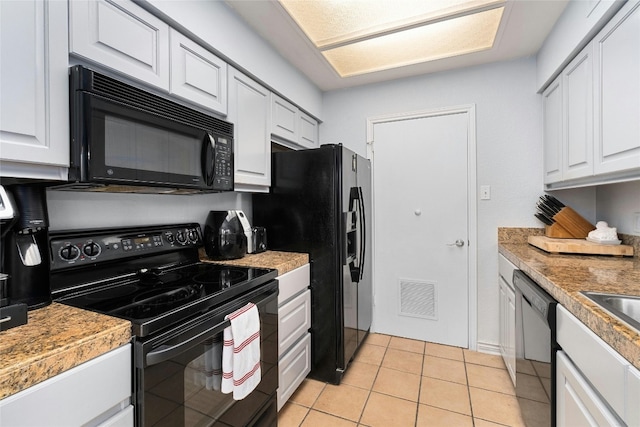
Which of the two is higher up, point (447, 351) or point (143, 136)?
point (143, 136)

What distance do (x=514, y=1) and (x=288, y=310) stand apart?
213cm

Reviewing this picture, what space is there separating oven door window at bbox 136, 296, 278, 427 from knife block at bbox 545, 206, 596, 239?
2.08m

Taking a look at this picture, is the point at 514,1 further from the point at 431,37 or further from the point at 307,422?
the point at 307,422

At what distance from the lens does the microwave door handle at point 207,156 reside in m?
1.47

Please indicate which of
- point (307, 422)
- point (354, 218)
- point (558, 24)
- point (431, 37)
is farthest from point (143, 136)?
point (558, 24)

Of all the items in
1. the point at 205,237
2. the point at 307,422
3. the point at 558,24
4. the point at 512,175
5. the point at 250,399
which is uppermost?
the point at 558,24

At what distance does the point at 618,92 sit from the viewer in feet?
4.48

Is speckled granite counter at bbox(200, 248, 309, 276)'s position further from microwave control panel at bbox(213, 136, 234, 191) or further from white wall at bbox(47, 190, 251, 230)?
microwave control panel at bbox(213, 136, 234, 191)

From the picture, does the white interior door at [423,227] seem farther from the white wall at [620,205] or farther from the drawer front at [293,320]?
the drawer front at [293,320]

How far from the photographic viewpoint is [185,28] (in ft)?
→ 4.62

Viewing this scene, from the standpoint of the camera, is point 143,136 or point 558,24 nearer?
point 143,136

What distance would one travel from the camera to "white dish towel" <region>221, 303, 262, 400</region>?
1142 mm

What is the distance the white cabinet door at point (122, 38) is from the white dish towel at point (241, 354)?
3.43ft

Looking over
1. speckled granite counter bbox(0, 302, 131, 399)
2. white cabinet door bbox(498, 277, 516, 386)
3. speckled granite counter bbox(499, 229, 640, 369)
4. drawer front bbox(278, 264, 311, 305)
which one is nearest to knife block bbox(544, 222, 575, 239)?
speckled granite counter bbox(499, 229, 640, 369)
